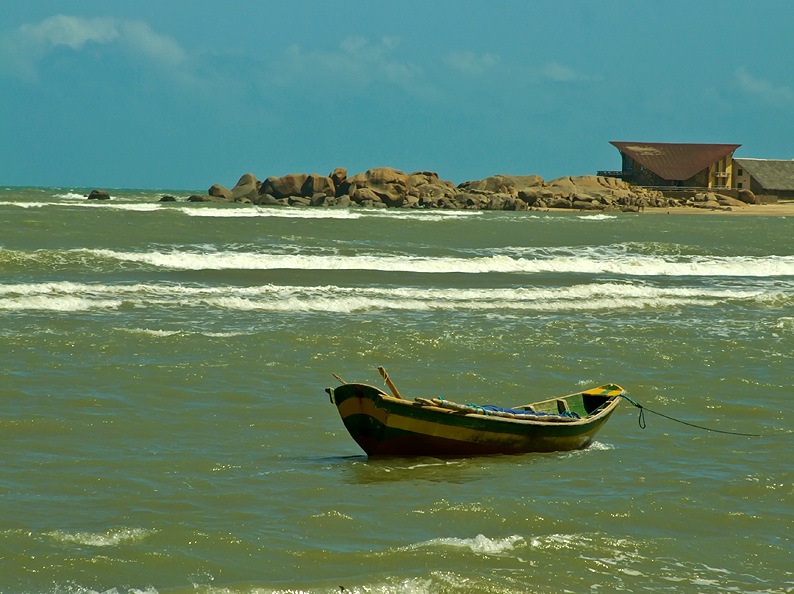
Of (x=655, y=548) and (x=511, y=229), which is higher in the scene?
(x=511, y=229)

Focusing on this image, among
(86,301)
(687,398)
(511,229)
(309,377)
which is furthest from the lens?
(511,229)

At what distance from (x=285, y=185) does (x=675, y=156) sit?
105 ft

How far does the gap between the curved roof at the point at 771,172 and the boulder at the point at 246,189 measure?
39321 millimetres

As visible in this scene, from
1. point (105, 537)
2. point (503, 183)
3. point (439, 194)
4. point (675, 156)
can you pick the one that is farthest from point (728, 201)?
point (105, 537)

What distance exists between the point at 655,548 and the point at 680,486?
1.40 meters

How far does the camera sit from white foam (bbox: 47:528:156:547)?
5656 mm

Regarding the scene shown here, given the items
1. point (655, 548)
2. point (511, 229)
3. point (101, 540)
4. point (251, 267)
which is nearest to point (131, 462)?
point (101, 540)

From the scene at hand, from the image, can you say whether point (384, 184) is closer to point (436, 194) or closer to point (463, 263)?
point (436, 194)

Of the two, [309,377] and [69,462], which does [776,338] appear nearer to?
[309,377]

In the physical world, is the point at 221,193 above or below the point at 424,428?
above

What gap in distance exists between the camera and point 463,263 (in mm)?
25906

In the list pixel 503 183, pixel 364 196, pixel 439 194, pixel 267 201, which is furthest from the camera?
pixel 503 183

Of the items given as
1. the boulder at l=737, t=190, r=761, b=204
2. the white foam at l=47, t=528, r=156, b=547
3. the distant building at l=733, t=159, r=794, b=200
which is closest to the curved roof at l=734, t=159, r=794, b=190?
the distant building at l=733, t=159, r=794, b=200

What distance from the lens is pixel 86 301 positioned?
54.9 ft
